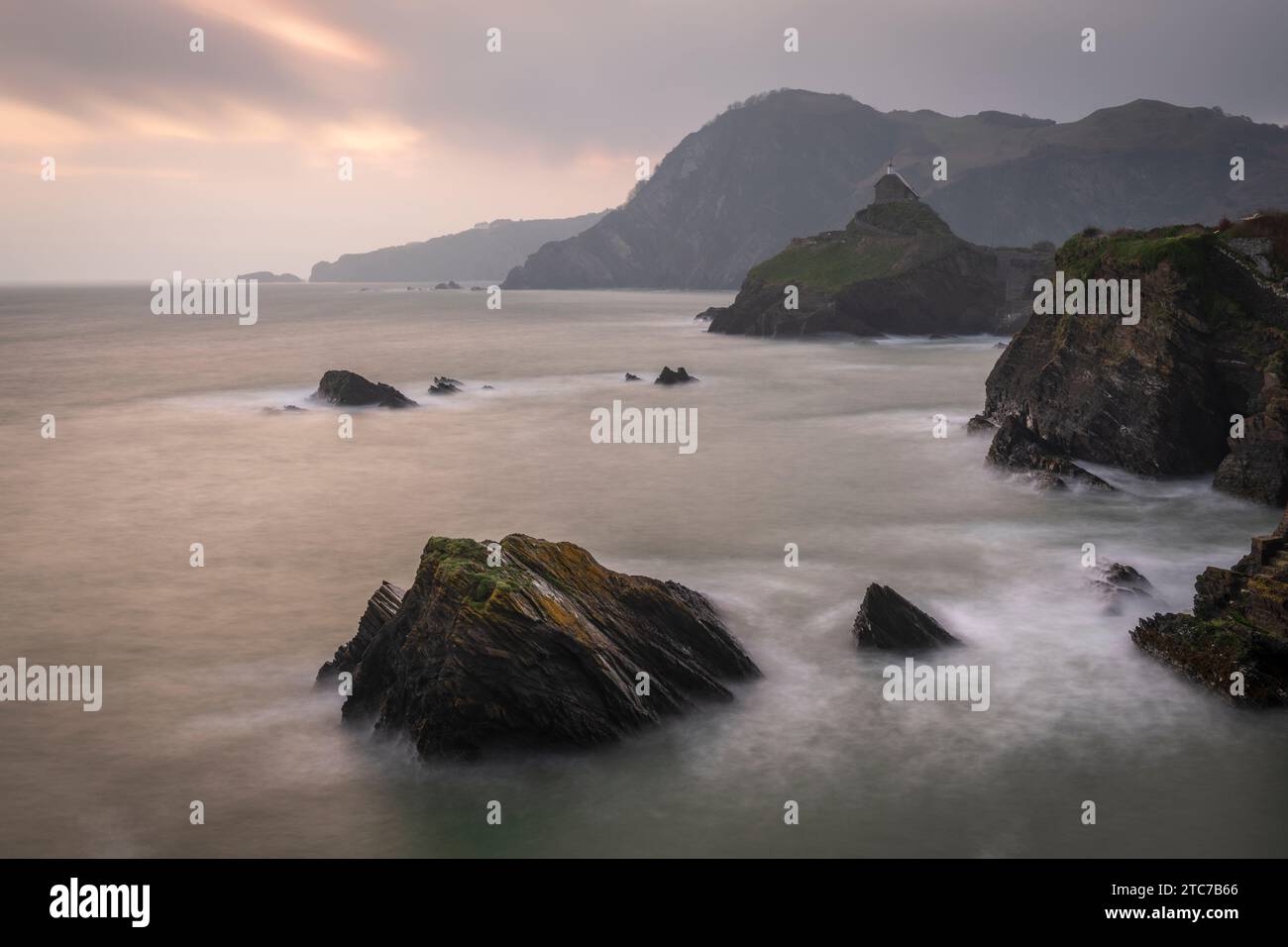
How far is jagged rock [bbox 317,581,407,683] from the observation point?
1492cm

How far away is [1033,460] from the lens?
2973 centimetres

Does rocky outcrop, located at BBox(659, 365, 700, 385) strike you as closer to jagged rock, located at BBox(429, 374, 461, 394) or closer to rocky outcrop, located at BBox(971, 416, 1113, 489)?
jagged rock, located at BBox(429, 374, 461, 394)

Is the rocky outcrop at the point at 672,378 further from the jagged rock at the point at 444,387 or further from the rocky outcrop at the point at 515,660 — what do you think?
the rocky outcrop at the point at 515,660

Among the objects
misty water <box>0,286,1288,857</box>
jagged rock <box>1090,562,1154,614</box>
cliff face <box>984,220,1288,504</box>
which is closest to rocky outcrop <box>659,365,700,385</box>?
misty water <box>0,286,1288,857</box>

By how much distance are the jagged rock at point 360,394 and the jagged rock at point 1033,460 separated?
27269 mm

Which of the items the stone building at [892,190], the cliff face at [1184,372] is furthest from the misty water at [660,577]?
the stone building at [892,190]

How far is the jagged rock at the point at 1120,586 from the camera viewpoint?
60.7ft

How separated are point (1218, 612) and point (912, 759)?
21.5 ft

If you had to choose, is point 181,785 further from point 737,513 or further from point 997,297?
point 997,297

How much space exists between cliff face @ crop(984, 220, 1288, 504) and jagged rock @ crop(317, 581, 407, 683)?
2201 centimetres

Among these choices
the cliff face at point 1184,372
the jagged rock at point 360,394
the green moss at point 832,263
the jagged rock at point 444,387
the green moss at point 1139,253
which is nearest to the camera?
the cliff face at point 1184,372
